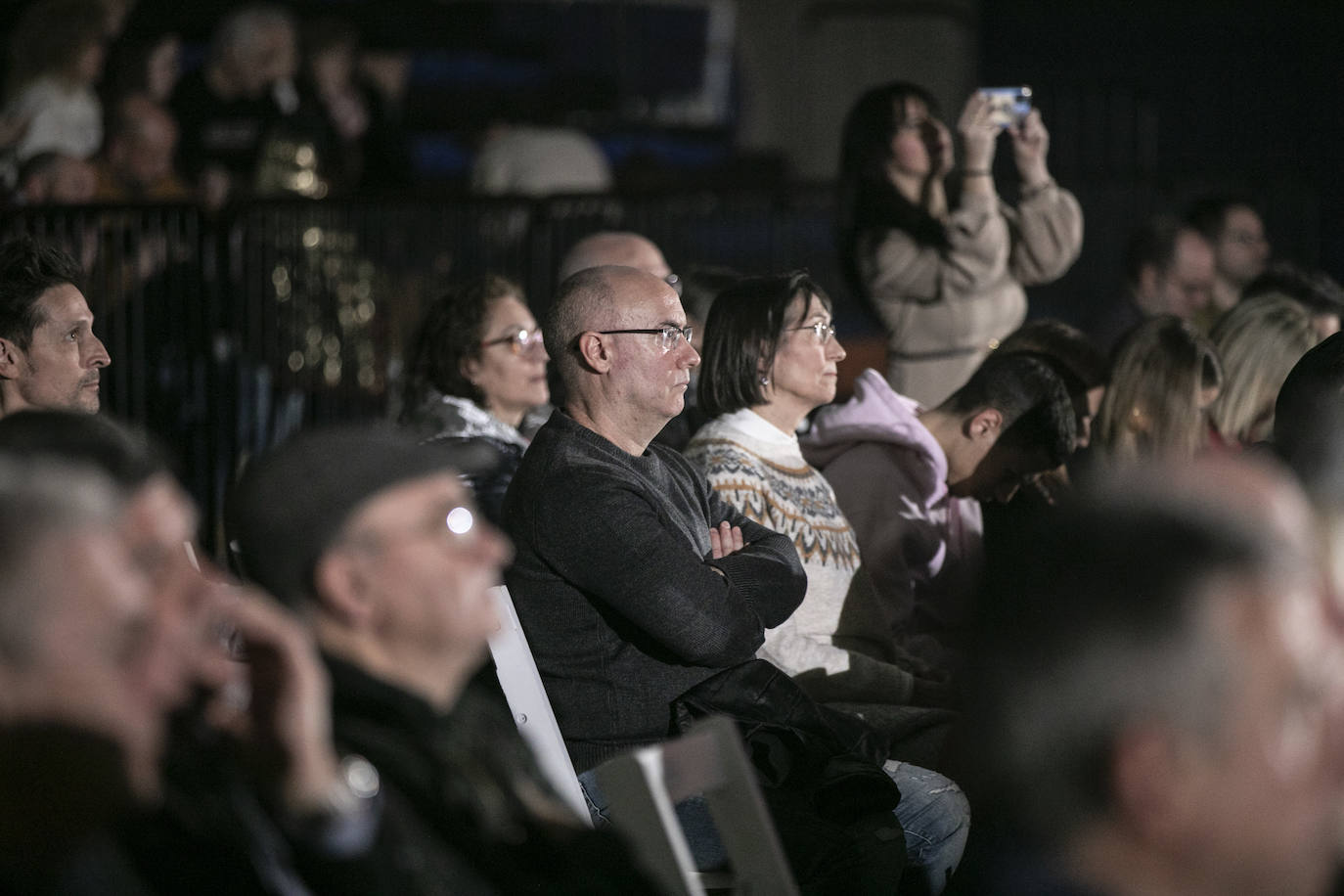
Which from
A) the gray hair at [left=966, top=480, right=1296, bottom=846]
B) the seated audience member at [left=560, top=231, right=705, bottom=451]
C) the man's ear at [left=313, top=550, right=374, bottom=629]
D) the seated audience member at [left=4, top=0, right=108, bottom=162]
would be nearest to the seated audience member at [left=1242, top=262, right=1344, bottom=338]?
the seated audience member at [left=560, top=231, right=705, bottom=451]

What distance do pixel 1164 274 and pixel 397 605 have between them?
5415 mm

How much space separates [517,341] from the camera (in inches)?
201

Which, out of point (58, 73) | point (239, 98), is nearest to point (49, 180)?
point (58, 73)

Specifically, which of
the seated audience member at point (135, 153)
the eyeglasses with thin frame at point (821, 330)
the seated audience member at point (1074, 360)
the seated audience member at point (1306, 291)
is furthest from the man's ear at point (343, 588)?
the seated audience member at point (135, 153)

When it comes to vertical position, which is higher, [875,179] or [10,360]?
[875,179]

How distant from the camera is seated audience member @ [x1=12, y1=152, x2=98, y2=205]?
659 centimetres

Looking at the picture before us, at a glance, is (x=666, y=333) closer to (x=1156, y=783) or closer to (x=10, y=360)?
(x=10, y=360)

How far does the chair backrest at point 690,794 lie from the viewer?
8.71 ft

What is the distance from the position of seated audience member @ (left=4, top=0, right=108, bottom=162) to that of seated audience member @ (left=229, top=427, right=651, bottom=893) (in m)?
5.67

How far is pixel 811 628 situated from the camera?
4.14 metres

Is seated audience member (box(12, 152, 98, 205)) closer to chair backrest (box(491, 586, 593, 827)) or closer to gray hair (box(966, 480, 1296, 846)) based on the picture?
chair backrest (box(491, 586, 593, 827))

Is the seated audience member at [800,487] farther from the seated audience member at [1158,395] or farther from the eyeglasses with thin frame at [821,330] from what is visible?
the seated audience member at [1158,395]

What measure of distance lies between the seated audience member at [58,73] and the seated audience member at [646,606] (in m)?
4.44

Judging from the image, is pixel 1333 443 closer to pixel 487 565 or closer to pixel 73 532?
pixel 487 565
